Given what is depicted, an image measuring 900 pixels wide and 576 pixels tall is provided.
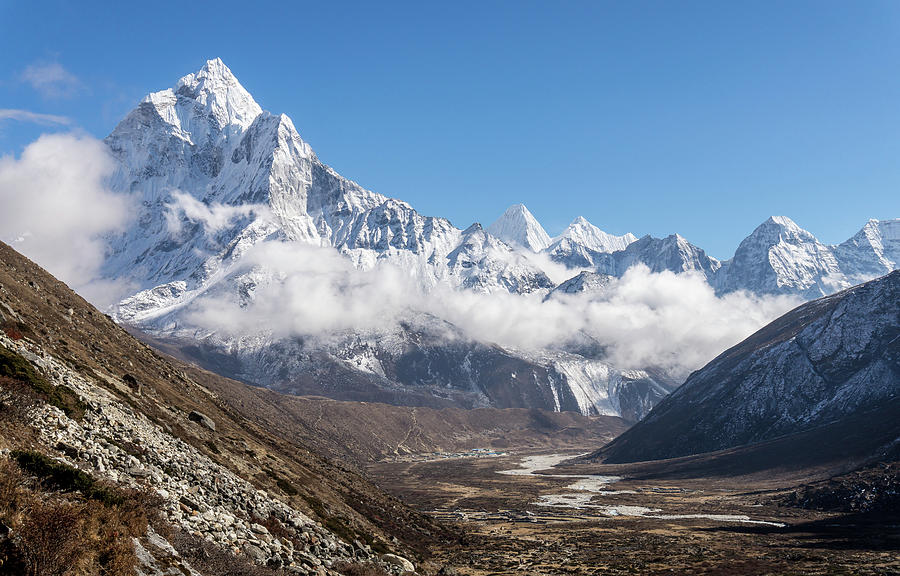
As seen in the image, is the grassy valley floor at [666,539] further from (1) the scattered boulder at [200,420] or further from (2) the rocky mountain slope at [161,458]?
(1) the scattered boulder at [200,420]

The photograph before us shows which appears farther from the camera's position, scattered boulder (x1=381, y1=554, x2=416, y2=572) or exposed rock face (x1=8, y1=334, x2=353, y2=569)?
scattered boulder (x1=381, y1=554, x2=416, y2=572)

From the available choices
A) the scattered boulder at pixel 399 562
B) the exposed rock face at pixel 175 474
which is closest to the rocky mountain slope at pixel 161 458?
the exposed rock face at pixel 175 474

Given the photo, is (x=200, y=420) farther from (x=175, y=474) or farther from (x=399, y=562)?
(x=175, y=474)

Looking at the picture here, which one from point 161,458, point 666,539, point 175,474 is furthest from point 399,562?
A: point 666,539

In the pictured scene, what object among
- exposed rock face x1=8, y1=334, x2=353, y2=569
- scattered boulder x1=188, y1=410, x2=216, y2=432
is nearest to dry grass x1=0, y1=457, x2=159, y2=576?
exposed rock face x1=8, y1=334, x2=353, y2=569

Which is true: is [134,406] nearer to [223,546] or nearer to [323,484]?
[223,546]

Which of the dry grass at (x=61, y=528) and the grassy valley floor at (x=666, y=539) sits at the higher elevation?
the dry grass at (x=61, y=528)

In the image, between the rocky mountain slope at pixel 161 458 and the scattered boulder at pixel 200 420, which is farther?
the scattered boulder at pixel 200 420

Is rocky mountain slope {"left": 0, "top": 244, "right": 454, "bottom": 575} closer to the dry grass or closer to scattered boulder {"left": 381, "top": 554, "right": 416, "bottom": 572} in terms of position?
the dry grass

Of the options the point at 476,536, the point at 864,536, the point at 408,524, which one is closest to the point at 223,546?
the point at 408,524

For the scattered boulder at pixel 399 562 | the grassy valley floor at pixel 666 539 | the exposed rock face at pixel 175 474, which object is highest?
the exposed rock face at pixel 175 474

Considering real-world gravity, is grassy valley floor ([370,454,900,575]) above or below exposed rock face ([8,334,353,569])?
below

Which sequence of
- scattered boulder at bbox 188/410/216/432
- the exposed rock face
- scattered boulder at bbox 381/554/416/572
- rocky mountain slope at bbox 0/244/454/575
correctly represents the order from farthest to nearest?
scattered boulder at bbox 188/410/216/432 → scattered boulder at bbox 381/554/416/572 → the exposed rock face → rocky mountain slope at bbox 0/244/454/575

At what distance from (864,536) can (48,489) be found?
479 feet
